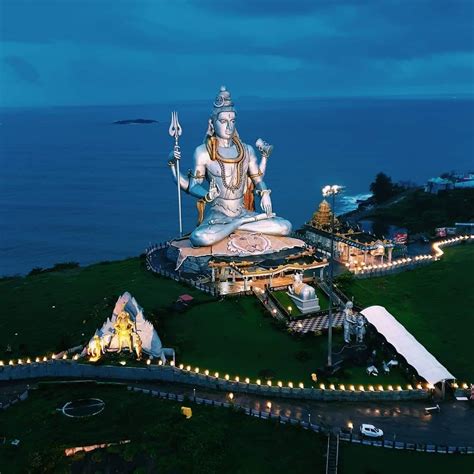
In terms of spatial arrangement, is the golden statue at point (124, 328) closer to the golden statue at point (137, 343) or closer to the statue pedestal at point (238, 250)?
the golden statue at point (137, 343)

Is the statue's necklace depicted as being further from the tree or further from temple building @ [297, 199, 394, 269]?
the tree

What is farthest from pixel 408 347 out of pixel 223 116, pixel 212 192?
pixel 223 116

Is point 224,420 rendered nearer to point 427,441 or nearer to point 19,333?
point 427,441

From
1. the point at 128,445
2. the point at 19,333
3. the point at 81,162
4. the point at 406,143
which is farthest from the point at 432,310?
the point at 406,143

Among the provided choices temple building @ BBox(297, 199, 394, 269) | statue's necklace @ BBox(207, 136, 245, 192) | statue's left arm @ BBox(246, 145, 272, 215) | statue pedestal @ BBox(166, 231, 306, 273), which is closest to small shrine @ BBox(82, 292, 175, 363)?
statue pedestal @ BBox(166, 231, 306, 273)

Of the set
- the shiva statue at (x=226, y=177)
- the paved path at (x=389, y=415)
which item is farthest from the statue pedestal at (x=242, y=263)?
the paved path at (x=389, y=415)
